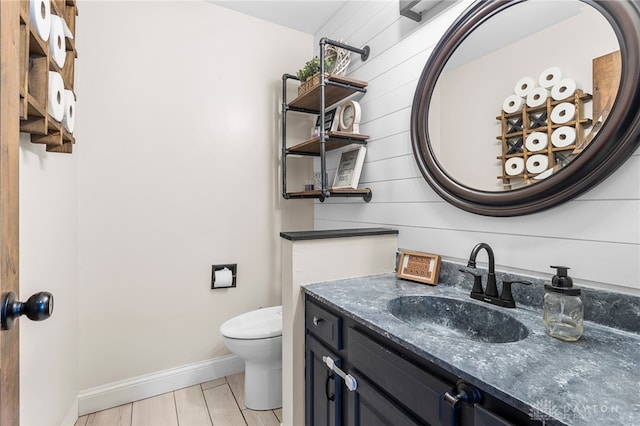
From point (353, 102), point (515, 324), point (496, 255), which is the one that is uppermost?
point (353, 102)

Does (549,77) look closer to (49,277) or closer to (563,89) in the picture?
(563,89)

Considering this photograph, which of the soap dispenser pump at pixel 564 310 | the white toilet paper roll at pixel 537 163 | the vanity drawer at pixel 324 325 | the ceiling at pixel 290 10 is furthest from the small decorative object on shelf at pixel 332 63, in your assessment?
the soap dispenser pump at pixel 564 310

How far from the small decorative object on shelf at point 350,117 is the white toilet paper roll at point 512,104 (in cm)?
84

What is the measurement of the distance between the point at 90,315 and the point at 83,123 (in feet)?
3.71

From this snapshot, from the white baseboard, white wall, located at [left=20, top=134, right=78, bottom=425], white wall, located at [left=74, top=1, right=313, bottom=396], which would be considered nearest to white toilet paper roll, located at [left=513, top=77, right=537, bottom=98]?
white wall, located at [left=74, top=1, right=313, bottom=396]

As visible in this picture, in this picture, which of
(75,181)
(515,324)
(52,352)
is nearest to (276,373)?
(52,352)

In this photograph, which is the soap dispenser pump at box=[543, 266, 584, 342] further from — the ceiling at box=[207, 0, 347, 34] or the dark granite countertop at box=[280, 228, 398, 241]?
the ceiling at box=[207, 0, 347, 34]

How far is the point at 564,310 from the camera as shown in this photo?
2.80 feet

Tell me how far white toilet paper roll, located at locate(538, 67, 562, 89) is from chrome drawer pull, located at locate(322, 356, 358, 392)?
1205 mm

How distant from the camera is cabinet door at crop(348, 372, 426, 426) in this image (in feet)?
2.77

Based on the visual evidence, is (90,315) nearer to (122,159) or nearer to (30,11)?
(122,159)

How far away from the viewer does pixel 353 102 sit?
1.88 m

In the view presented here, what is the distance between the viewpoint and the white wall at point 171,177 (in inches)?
71.2

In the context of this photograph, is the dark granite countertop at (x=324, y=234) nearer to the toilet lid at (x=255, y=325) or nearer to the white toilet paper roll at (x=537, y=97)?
the toilet lid at (x=255, y=325)
